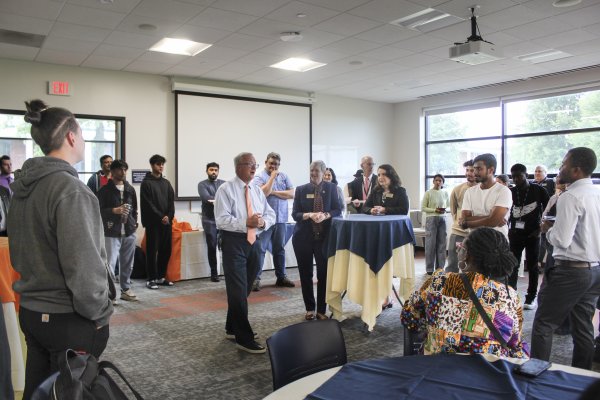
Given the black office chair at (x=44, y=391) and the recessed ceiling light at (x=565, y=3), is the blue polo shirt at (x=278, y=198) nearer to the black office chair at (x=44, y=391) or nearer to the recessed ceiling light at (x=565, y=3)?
the recessed ceiling light at (x=565, y=3)

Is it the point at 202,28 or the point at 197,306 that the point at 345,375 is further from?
the point at 202,28

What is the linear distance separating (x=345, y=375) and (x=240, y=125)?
770 cm

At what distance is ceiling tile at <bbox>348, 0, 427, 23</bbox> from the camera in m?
4.98

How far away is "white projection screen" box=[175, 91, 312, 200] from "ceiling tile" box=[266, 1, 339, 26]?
339 centimetres

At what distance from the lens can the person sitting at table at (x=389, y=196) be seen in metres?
4.72

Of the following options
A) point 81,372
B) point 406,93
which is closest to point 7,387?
point 81,372

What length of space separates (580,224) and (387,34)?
3.89 meters

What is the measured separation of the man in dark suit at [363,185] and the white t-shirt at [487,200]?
178 cm

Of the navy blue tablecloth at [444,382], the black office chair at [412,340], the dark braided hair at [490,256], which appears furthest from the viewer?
the black office chair at [412,340]

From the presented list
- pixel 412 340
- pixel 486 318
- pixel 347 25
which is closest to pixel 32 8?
pixel 347 25

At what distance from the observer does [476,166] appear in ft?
14.3

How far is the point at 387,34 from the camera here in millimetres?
6031

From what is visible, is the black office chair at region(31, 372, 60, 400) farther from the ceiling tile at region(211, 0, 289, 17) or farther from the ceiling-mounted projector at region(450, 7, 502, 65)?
the ceiling-mounted projector at region(450, 7, 502, 65)

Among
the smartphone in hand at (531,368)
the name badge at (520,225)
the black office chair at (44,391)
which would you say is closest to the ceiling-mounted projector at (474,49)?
the name badge at (520,225)
